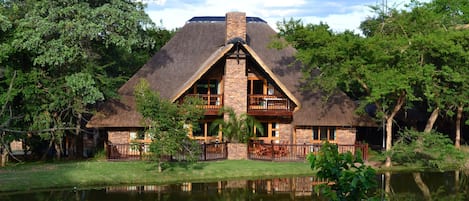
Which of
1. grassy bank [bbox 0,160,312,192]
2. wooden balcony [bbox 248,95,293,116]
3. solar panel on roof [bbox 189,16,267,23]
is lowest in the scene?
grassy bank [bbox 0,160,312,192]

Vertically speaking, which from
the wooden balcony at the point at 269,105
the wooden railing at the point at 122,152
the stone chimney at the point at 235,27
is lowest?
the wooden railing at the point at 122,152

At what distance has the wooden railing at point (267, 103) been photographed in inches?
1123

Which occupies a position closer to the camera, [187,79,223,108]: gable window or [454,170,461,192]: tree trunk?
[454,170,461,192]: tree trunk

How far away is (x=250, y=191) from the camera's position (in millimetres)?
19797

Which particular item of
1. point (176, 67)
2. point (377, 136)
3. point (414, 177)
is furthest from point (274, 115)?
point (377, 136)

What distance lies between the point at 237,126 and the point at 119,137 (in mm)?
5719

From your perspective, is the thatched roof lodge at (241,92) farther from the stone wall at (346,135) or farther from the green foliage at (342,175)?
the green foliage at (342,175)

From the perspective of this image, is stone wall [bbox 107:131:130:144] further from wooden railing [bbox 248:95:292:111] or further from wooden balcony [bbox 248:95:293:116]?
wooden railing [bbox 248:95:292:111]

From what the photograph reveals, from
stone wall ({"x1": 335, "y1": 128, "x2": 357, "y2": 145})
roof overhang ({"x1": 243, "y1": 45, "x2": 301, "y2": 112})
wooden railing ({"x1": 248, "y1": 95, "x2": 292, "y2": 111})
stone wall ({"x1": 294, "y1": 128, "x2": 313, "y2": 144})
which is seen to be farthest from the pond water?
wooden railing ({"x1": 248, "y1": 95, "x2": 292, "y2": 111})

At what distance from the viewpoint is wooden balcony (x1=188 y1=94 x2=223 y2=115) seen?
92.0ft

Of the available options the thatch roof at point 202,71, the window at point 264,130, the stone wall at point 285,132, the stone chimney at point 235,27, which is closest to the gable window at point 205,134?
the window at point 264,130

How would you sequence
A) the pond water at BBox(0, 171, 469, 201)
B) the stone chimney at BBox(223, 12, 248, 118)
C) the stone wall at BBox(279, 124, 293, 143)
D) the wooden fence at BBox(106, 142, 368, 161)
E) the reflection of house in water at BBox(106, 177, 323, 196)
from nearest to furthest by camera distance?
the pond water at BBox(0, 171, 469, 201)
the reflection of house in water at BBox(106, 177, 323, 196)
the wooden fence at BBox(106, 142, 368, 161)
the stone chimney at BBox(223, 12, 248, 118)
the stone wall at BBox(279, 124, 293, 143)

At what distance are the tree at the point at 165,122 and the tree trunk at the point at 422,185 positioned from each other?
28.3 feet

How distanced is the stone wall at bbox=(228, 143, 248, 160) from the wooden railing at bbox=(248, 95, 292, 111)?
2765mm
